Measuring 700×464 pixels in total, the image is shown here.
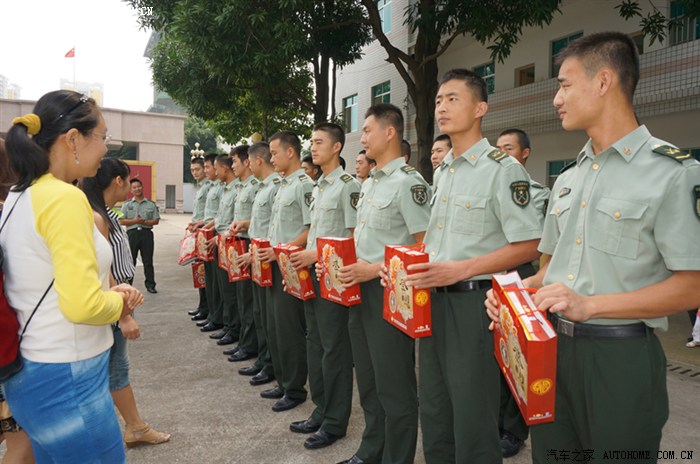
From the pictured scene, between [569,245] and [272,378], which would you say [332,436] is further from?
[569,245]

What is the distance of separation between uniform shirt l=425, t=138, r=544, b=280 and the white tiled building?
6.93 m

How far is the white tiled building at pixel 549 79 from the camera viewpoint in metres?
9.30

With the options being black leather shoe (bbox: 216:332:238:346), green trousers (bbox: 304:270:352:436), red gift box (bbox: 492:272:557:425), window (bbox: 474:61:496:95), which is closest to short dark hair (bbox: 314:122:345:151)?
green trousers (bbox: 304:270:352:436)

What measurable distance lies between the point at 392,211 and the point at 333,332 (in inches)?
37.6

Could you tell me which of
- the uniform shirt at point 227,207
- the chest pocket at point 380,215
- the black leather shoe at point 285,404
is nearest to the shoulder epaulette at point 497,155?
the chest pocket at point 380,215

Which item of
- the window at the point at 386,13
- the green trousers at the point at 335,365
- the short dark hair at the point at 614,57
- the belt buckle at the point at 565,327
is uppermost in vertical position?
the window at the point at 386,13

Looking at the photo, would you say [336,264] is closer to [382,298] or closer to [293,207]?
[382,298]

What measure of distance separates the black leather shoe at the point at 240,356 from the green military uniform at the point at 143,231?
392 centimetres

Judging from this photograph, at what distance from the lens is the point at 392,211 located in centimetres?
271

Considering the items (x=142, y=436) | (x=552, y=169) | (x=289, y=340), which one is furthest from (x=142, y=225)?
(x=552, y=169)

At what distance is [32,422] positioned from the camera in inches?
61.1

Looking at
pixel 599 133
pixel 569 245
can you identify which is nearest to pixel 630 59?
pixel 599 133

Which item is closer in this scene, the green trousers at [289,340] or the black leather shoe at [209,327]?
the green trousers at [289,340]

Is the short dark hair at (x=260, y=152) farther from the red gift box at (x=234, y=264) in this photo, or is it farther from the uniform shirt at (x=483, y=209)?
the uniform shirt at (x=483, y=209)
